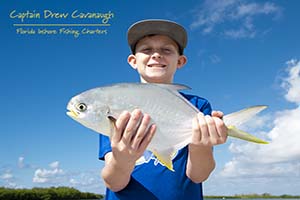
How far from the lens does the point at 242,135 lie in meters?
3.06

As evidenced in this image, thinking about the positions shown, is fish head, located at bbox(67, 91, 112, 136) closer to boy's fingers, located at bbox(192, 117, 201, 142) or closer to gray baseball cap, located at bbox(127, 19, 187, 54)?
boy's fingers, located at bbox(192, 117, 201, 142)

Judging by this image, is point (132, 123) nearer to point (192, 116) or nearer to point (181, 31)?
point (192, 116)

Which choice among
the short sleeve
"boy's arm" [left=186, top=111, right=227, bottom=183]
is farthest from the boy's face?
"boy's arm" [left=186, top=111, right=227, bottom=183]

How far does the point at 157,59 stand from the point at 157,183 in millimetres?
1538

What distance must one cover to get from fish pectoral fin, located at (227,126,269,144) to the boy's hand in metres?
0.70

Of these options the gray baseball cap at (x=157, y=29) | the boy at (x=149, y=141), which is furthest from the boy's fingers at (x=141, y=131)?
the gray baseball cap at (x=157, y=29)

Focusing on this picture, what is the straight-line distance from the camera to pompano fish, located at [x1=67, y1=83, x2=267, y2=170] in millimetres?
3170

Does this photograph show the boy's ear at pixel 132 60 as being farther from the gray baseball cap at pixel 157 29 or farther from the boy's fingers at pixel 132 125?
the boy's fingers at pixel 132 125

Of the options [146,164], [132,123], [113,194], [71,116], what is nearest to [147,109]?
[132,123]

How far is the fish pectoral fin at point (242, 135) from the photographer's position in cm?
296

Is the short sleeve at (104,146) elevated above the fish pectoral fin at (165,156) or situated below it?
above

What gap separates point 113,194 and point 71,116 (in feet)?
4.06

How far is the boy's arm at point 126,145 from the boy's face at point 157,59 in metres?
1.27

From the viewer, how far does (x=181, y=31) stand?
478 centimetres
